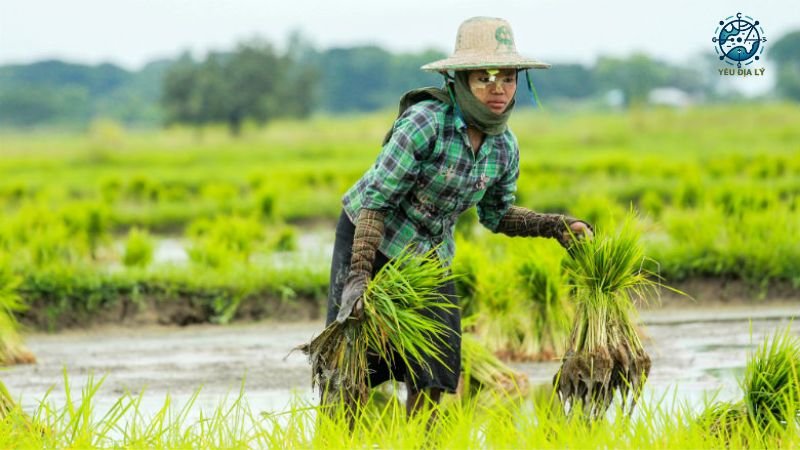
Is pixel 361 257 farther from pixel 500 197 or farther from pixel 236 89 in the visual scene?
pixel 236 89

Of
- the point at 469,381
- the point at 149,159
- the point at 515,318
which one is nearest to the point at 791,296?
the point at 515,318

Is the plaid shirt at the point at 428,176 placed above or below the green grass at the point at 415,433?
above

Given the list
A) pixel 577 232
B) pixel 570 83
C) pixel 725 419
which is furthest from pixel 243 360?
pixel 570 83

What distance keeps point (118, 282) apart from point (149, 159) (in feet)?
84.1

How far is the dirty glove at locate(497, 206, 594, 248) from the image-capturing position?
15.4 feet

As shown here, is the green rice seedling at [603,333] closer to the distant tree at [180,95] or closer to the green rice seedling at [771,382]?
the green rice seedling at [771,382]

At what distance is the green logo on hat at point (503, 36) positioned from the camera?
179 inches

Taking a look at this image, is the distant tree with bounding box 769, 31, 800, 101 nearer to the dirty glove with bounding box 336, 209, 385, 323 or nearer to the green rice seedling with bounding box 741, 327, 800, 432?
the green rice seedling with bounding box 741, 327, 800, 432

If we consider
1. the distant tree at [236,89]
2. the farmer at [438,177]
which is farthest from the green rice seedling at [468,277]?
the distant tree at [236,89]

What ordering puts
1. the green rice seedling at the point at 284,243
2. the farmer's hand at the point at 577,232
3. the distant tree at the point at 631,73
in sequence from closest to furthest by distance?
1. the farmer's hand at the point at 577,232
2. the green rice seedling at the point at 284,243
3. the distant tree at the point at 631,73

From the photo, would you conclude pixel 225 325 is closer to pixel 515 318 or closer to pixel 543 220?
pixel 515 318

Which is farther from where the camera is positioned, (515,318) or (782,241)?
(782,241)

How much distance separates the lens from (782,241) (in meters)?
8.95

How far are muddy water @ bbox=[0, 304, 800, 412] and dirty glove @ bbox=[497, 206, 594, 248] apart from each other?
132 centimetres
